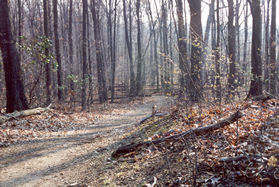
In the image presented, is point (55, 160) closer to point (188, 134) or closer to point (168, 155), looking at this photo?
point (168, 155)

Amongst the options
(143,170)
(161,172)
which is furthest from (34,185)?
(161,172)

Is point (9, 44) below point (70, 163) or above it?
above

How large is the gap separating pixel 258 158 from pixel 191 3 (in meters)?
9.19

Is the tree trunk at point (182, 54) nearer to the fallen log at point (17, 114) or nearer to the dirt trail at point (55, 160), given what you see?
the dirt trail at point (55, 160)

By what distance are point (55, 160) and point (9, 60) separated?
6.23 meters

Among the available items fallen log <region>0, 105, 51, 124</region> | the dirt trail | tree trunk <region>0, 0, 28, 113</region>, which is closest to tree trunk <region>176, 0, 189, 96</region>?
the dirt trail

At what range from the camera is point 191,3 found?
423 inches

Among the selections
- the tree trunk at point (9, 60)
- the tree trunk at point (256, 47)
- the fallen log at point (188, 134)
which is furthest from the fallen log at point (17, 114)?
the tree trunk at point (256, 47)

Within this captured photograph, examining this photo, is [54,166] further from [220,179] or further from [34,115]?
[34,115]

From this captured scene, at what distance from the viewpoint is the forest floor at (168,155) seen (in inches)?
128

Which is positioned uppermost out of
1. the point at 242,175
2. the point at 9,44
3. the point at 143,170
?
the point at 9,44

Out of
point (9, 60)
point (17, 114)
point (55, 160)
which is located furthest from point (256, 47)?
point (9, 60)

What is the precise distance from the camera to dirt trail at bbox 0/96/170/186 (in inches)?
182

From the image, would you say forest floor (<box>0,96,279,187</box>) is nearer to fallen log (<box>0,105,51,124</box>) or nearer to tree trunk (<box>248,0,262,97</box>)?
fallen log (<box>0,105,51,124</box>)
